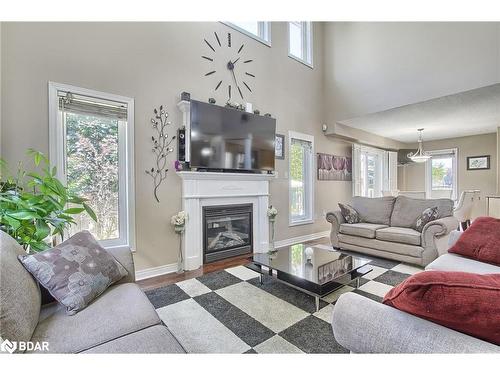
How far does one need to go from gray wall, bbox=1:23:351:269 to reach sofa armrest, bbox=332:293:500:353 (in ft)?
8.41

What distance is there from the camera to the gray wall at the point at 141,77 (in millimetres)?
2195

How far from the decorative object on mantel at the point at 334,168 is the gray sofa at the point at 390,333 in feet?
14.1

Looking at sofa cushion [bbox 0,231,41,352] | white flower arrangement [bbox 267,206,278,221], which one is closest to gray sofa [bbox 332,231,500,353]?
sofa cushion [bbox 0,231,41,352]

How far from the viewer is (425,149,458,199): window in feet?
21.2

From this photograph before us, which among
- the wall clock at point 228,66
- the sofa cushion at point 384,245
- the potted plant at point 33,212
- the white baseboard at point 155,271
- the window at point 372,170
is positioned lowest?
the white baseboard at point 155,271

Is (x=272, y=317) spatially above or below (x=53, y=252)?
below

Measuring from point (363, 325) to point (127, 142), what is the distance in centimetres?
279

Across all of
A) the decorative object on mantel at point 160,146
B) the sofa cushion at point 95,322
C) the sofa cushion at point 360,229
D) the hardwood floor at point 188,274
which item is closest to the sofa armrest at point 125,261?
the sofa cushion at point 95,322

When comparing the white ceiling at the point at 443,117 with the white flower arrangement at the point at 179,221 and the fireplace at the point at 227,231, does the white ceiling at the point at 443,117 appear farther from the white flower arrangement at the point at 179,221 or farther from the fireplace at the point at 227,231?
the white flower arrangement at the point at 179,221
